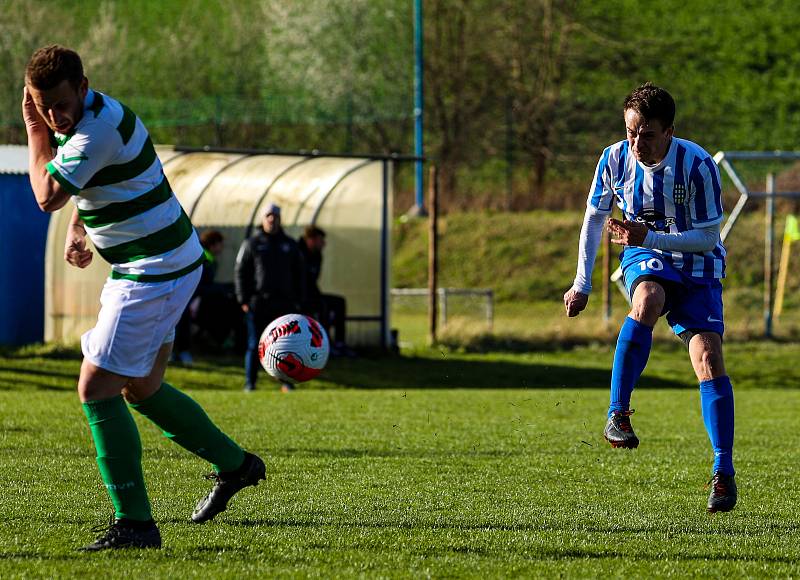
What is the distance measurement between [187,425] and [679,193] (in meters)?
2.59

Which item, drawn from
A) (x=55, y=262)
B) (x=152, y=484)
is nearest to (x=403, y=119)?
(x=55, y=262)

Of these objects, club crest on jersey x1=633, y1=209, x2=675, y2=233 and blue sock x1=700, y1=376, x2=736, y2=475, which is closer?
blue sock x1=700, y1=376, x2=736, y2=475

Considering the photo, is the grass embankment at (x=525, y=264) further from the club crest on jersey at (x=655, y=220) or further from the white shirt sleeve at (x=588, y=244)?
the club crest on jersey at (x=655, y=220)

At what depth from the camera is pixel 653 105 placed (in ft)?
20.7

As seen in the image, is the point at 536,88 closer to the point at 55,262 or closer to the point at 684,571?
the point at 55,262

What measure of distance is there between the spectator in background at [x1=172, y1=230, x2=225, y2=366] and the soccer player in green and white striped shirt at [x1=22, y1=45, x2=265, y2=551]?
9957 mm

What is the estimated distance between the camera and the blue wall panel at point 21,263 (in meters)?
18.2

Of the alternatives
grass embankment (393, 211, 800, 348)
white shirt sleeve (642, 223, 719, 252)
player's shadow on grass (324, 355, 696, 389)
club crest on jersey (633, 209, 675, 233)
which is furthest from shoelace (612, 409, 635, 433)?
grass embankment (393, 211, 800, 348)

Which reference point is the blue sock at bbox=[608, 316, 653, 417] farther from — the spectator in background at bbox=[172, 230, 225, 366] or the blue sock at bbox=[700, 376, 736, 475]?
the spectator in background at bbox=[172, 230, 225, 366]

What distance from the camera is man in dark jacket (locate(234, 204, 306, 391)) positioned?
48.3 ft

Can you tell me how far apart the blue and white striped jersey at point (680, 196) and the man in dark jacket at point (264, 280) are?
334 inches

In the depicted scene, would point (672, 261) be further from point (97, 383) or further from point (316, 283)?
point (316, 283)

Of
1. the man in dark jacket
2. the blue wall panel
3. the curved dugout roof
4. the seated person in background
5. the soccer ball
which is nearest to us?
the soccer ball

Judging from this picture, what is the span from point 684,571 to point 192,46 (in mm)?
42856
